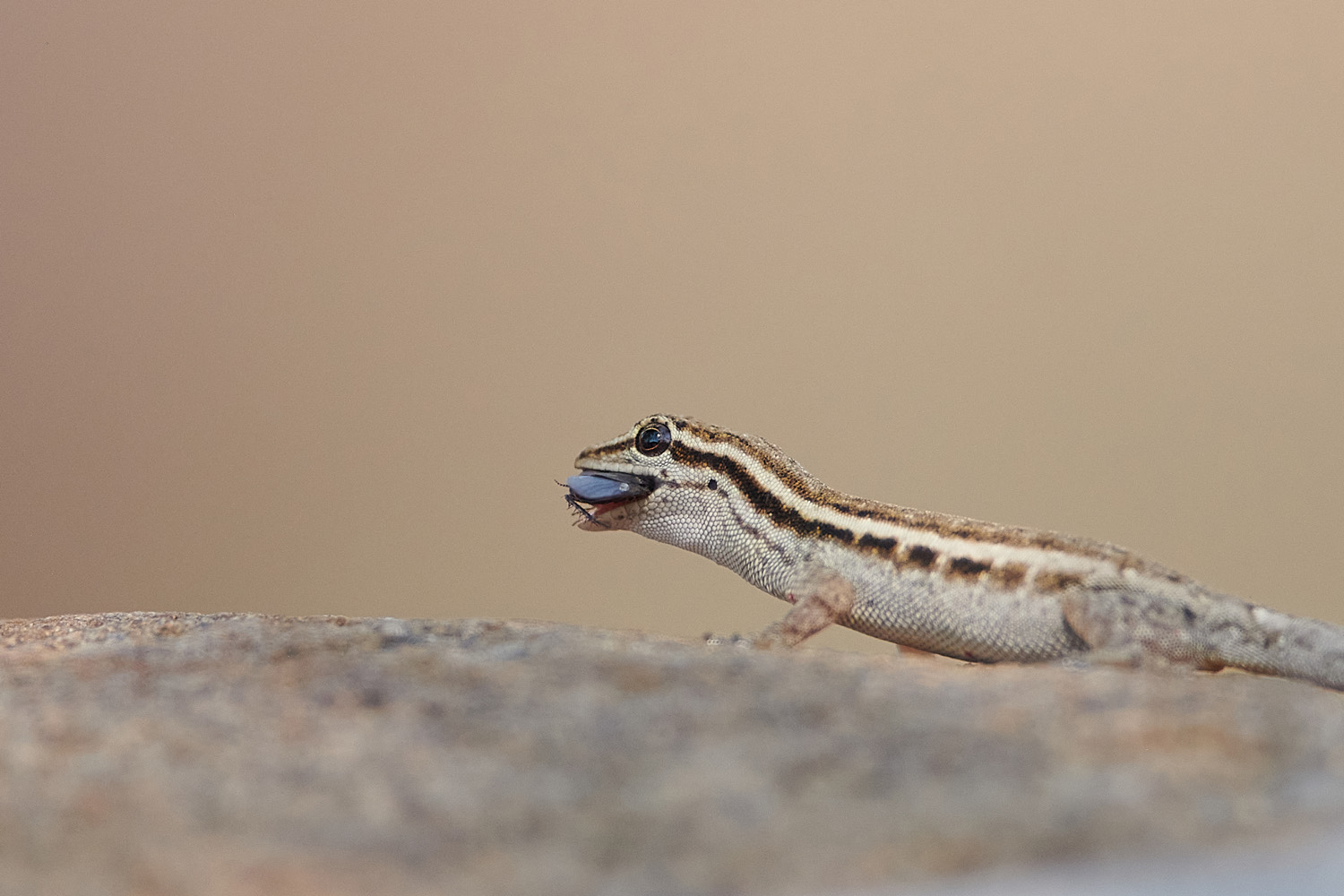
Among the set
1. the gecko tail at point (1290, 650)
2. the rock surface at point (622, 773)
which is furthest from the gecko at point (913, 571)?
the rock surface at point (622, 773)

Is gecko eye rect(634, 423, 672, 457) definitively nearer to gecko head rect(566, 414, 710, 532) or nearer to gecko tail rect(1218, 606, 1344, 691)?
gecko head rect(566, 414, 710, 532)

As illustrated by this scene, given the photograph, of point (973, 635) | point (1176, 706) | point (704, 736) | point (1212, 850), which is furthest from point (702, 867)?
point (973, 635)

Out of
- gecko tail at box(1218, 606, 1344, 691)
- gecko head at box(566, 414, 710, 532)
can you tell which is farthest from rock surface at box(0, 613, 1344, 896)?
gecko head at box(566, 414, 710, 532)

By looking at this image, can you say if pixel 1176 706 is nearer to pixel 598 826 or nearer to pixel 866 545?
pixel 598 826

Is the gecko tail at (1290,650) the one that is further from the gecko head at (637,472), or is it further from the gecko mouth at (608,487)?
the gecko mouth at (608,487)

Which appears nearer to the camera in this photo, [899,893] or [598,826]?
[899,893]
